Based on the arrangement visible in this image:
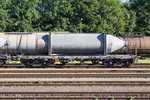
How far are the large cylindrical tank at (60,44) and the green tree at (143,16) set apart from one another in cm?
2605

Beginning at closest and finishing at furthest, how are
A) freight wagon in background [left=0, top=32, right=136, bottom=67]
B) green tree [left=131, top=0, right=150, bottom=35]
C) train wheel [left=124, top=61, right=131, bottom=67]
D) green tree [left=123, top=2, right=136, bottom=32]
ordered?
freight wagon in background [left=0, top=32, right=136, bottom=67]
train wheel [left=124, top=61, right=131, bottom=67]
green tree [left=131, top=0, right=150, bottom=35]
green tree [left=123, top=2, right=136, bottom=32]

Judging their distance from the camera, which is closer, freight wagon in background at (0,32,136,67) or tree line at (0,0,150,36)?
freight wagon in background at (0,32,136,67)

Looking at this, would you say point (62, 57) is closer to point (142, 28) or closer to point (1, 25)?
point (1, 25)

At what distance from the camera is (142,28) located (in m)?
40.3

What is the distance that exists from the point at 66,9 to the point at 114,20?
34.5 feet

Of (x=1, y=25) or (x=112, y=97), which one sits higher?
(x=1, y=25)

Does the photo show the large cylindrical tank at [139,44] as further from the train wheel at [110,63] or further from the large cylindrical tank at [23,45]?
the large cylindrical tank at [23,45]

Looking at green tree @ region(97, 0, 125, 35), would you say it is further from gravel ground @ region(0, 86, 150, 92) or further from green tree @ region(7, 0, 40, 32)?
gravel ground @ region(0, 86, 150, 92)

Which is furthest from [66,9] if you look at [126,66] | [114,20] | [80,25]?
[126,66]

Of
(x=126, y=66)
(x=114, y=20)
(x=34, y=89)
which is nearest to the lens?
(x=34, y=89)

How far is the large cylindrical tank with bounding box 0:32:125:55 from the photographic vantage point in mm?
17375

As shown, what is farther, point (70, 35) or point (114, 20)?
point (114, 20)

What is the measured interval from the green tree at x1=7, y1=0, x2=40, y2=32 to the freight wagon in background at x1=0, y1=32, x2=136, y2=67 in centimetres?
1782

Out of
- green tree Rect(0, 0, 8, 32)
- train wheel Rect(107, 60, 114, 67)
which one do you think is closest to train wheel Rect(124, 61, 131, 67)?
train wheel Rect(107, 60, 114, 67)
